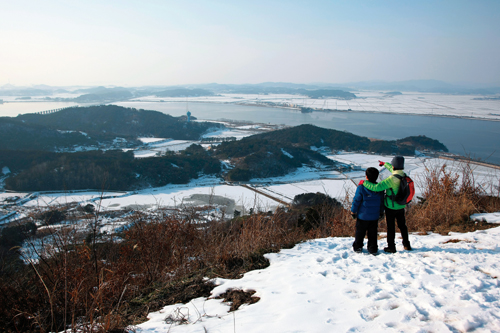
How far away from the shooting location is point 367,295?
249 centimetres

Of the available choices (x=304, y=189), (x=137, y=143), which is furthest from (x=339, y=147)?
(x=137, y=143)

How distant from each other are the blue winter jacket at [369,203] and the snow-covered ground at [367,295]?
0.50m

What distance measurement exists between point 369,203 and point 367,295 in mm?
1380

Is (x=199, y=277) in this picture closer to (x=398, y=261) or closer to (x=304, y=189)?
(x=398, y=261)

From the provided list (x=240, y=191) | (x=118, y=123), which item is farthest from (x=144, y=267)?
(x=118, y=123)

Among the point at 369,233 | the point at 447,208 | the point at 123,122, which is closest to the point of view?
the point at 369,233

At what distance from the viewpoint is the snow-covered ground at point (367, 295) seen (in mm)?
2045

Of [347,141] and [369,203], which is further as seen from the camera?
[347,141]

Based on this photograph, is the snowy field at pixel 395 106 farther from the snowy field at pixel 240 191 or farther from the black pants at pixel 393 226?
the black pants at pixel 393 226

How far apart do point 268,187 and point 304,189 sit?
3610mm

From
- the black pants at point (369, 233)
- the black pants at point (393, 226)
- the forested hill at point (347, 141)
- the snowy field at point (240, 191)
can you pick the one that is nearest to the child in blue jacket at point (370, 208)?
the black pants at point (369, 233)

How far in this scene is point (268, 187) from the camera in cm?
2842

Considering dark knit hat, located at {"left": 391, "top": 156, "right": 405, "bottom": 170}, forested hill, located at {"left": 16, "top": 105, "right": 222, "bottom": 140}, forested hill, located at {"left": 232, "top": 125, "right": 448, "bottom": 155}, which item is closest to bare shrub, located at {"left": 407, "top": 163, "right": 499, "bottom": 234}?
dark knit hat, located at {"left": 391, "top": 156, "right": 405, "bottom": 170}

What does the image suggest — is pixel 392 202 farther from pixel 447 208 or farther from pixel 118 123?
pixel 118 123
